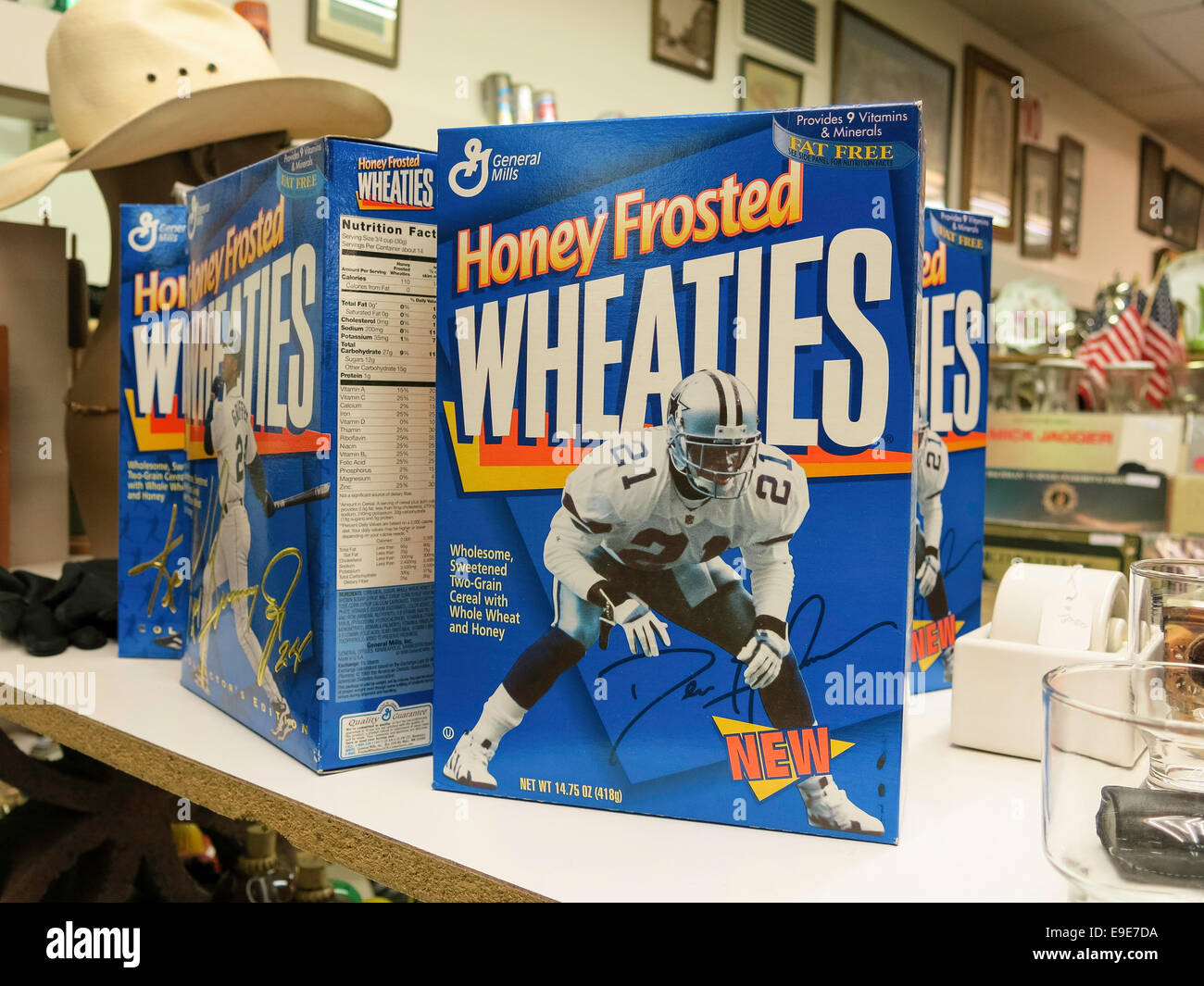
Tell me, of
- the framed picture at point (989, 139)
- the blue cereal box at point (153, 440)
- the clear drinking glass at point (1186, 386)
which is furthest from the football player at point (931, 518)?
the framed picture at point (989, 139)

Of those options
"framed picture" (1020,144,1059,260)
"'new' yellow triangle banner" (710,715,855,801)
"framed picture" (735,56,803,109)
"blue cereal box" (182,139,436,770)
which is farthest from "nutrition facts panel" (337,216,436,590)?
"framed picture" (1020,144,1059,260)

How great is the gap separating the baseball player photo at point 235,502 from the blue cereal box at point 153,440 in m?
0.14

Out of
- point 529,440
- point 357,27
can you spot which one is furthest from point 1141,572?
point 357,27

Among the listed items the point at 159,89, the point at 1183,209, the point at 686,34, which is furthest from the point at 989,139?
the point at 159,89

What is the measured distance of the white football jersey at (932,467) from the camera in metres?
0.77

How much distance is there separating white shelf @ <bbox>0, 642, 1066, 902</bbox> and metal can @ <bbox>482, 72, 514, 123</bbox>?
2.09m

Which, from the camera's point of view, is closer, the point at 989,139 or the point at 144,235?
the point at 144,235

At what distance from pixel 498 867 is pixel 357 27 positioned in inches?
A: 84.8

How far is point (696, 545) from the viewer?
21.0 inches

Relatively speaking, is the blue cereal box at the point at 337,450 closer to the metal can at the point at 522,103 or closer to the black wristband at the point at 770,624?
the black wristband at the point at 770,624

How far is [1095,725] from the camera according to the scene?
1.36 ft

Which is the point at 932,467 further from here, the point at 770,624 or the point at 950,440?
the point at 770,624

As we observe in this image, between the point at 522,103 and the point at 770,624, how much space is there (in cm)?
224

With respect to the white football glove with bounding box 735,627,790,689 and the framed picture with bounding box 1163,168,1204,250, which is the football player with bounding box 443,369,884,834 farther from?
the framed picture with bounding box 1163,168,1204,250
